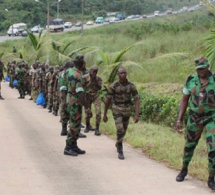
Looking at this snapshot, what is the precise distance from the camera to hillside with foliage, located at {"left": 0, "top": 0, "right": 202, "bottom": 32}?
82106 millimetres

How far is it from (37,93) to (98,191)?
514 inches

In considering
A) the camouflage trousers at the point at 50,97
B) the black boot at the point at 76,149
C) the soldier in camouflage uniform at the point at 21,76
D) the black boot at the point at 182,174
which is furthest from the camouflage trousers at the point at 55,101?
the black boot at the point at 182,174

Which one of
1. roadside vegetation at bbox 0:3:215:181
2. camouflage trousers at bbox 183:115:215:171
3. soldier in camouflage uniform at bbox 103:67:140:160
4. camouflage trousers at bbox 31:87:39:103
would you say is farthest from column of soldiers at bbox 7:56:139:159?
camouflage trousers at bbox 183:115:215:171

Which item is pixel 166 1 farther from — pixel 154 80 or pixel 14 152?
pixel 14 152

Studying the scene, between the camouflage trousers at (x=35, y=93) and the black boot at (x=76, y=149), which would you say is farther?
the camouflage trousers at (x=35, y=93)

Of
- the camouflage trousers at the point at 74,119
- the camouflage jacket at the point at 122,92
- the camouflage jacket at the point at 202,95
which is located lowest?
the camouflage trousers at the point at 74,119

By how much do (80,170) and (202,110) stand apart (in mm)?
2289

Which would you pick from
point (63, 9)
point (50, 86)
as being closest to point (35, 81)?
point (50, 86)

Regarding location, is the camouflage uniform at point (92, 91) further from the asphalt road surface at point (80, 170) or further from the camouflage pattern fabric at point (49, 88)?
the camouflage pattern fabric at point (49, 88)

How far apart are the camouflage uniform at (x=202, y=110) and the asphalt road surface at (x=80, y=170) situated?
26.0 inches

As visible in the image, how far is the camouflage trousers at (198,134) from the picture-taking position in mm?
7207

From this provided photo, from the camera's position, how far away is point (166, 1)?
12306 centimetres

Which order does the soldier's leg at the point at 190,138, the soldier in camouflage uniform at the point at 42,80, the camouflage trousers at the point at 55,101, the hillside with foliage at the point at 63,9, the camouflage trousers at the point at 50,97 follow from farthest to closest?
the hillside with foliage at the point at 63,9, the soldier in camouflage uniform at the point at 42,80, the camouflage trousers at the point at 50,97, the camouflage trousers at the point at 55,101, the soldier's leg at the point at 190,138

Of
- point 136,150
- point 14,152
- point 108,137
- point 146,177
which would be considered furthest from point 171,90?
point 146,177
